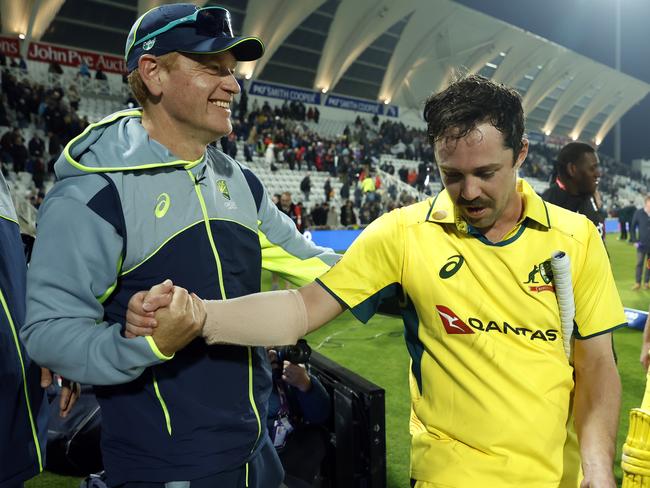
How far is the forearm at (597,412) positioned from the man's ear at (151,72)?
144 centimetres

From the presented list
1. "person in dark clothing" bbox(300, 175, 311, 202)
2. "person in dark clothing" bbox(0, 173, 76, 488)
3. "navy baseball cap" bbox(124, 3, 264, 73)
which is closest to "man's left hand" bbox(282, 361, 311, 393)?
"person in dark clothing" bbox(0, 173, 76, 488)

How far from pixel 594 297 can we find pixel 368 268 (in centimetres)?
60

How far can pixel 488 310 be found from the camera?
56.6 inches

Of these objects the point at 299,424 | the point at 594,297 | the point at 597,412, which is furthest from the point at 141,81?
the point at 299,424

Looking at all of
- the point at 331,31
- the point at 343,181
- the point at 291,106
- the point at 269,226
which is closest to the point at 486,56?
the point at 331,31

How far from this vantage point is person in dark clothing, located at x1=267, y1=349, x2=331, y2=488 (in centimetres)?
261

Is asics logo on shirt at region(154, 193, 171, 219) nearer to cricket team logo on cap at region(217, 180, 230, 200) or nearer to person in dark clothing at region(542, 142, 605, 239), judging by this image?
cricket team logo on cap at region(217, 180, 230, 200)

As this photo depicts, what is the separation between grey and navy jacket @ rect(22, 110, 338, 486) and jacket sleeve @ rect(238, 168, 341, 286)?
17cm

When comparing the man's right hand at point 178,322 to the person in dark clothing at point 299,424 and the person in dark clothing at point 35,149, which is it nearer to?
the person in dark clothing at point 299,424

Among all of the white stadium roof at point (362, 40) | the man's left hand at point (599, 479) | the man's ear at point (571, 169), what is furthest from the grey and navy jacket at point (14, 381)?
the white stadium roof at point (362, 40)

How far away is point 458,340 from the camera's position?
146cm

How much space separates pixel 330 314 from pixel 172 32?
0.93 metres

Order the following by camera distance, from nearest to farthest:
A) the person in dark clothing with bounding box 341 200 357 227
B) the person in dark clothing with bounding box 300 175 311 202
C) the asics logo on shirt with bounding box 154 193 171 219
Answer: the asics logo on shirt with bounding box 154 193 171 219 → the person in dark clothing with bounding box 341 200 357 227 → the person in dark clothing with bounding box 300 175 311 202

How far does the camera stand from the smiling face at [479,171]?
135cm
